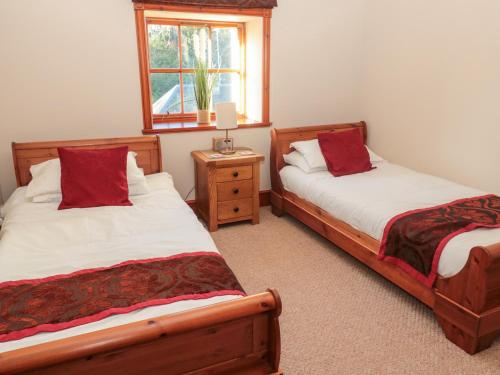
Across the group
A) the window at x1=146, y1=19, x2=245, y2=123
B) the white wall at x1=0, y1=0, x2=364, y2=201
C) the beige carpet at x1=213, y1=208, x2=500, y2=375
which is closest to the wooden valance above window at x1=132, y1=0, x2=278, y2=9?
the white wall at x1=0, y1=0, x2=364, y2=201

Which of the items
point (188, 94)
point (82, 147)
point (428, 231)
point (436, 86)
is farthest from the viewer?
point (188, 94)

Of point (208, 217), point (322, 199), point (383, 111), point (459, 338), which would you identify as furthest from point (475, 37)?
point (208, 217)

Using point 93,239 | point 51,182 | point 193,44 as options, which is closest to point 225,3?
point 193,44

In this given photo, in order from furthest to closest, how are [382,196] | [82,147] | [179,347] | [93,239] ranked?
[82,147] → [382,196] → [93,239] → [179,347]

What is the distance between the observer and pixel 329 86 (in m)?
4.14

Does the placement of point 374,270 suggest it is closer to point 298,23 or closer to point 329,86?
point 329,86

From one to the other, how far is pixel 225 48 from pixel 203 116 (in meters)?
0.79

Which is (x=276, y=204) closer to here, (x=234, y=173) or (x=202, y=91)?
(x=234, y=173)

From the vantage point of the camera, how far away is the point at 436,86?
11.2 ft

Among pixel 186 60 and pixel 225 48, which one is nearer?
pixel 186 60

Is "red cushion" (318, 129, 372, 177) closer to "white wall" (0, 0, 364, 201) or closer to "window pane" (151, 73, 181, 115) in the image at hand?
"white wall" (0, 0, 364, 201)

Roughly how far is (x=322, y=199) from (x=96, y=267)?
1.86 meters

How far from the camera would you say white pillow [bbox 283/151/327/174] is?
3552mm

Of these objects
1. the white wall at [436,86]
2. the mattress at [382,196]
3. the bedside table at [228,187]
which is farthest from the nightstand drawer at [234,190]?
the white wall at [436,86]
